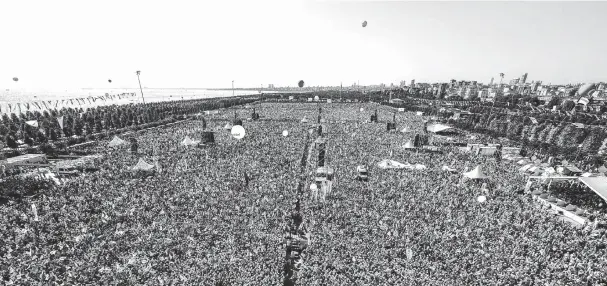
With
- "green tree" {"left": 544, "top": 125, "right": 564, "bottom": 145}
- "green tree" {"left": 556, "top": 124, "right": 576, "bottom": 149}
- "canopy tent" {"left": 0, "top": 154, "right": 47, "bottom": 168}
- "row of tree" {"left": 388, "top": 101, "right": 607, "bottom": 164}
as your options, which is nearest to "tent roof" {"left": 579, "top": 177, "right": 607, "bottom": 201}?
"row of tree" {"left": 388, "top": 101, "right": 607, "bottom": 164}

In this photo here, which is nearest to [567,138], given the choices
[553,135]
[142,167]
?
[553,135]

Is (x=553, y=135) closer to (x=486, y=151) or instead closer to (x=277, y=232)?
(x=486, y=151)

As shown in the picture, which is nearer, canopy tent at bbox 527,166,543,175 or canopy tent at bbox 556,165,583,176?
canopy tent at bbox 527,166,543,175

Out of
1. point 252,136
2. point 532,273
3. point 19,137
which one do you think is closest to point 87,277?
point 532,273

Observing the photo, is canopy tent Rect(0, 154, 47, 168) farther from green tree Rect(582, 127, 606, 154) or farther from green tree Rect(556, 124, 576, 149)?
green tree Rect(556, 124, 576, 149)

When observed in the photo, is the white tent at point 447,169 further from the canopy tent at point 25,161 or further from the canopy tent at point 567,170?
the canopy tent at point 25,161

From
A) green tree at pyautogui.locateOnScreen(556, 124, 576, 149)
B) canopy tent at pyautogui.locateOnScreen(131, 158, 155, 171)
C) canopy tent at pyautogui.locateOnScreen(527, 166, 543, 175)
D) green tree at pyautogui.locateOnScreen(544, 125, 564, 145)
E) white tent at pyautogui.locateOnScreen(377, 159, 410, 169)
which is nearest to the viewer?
canopy tent at pyautogui.locateOnScreen(131, 158, 155, 171)

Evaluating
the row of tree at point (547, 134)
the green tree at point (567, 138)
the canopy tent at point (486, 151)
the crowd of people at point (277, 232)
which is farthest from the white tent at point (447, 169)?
the green tree at point (567, 138)
